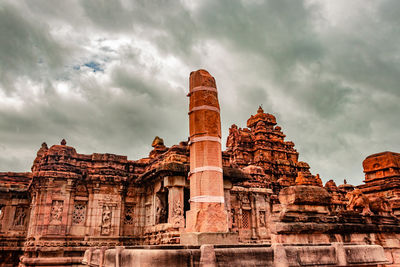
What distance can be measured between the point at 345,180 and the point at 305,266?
4523 centimetres

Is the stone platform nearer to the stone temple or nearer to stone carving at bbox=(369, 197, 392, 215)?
the stone temple

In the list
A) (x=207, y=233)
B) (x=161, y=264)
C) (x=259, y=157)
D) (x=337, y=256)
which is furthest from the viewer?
(x=259, y=157)

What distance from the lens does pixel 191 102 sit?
1039 centimetres

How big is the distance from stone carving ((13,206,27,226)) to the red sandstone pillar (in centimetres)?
1485

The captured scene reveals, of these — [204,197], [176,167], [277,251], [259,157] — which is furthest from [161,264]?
[259,157]

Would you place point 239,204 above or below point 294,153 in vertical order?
below

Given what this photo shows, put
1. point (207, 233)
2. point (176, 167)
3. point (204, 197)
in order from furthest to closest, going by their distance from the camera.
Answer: point (176, 167) < point (204, 197) < point (207, 233)

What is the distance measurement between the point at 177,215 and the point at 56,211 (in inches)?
252

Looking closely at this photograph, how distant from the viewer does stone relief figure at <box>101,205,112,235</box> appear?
15807 millimetres

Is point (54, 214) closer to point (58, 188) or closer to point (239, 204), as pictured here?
point (58, 188)

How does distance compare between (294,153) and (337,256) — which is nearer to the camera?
(337,256)

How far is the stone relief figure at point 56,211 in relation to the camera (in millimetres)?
15113

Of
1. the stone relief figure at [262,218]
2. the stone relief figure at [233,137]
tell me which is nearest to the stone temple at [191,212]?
the stone relief figure at [262,218]

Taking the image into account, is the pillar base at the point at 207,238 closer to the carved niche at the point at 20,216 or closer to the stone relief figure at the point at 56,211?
the stone relief figure at the point at 56,211
